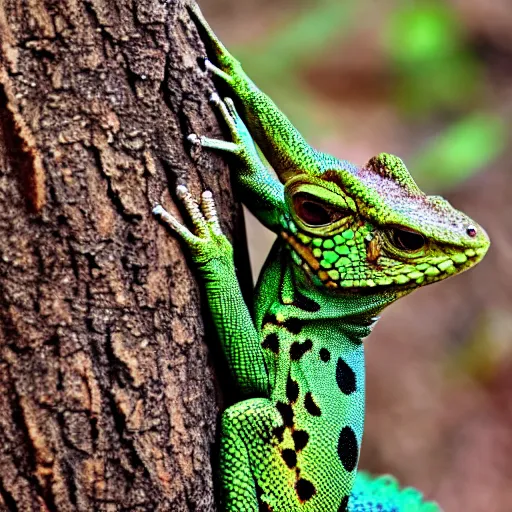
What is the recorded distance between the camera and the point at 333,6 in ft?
30.3

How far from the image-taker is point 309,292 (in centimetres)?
275

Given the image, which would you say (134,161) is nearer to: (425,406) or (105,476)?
(105,476)

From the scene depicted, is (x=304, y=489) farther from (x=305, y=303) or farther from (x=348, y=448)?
(x=305, y=303)

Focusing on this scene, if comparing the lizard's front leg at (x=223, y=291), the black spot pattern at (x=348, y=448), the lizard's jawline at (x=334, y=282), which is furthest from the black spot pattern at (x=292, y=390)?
the lizard's jawline at (x=334, y=282)

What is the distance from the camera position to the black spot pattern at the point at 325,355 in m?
2.76

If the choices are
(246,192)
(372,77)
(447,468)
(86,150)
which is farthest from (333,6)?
(86,150)

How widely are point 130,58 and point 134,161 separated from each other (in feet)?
1.07

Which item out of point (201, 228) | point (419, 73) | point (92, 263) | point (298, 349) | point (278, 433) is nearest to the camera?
point (92, 263)

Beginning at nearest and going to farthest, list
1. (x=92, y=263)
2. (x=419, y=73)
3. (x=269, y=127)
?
(x=92, y=263) < (x=269, y=127) < (x=419, y=73)

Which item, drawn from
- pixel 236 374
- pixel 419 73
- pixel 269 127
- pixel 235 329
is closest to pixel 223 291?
pixel 235 329

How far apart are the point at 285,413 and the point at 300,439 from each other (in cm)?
11

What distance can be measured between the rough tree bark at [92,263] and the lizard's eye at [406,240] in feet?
2.74

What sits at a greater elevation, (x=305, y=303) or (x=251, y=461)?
(x=305, y=303)

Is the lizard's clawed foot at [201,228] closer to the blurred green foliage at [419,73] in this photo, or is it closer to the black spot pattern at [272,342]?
the black spot pattern at [272,342]
